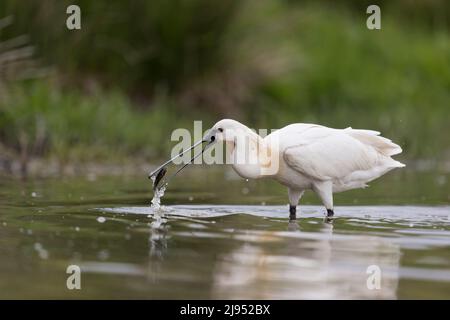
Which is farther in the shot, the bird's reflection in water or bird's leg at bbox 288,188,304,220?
bird's leg at bbox 288,188,304,220

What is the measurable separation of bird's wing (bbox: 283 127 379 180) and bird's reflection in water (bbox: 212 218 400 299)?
137cm

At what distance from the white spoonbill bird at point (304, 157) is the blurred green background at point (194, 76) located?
16.3ft

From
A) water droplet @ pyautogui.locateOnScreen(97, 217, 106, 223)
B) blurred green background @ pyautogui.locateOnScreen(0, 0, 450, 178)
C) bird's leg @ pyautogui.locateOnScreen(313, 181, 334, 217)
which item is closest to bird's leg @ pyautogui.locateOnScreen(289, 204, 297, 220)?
bird's leg @ pyautogui.locateOnScreen(313, 181, 334, 217)

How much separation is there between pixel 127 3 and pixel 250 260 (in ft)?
35.1

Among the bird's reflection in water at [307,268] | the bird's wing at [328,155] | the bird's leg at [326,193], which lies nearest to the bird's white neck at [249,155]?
the bird's wing at [328,155]

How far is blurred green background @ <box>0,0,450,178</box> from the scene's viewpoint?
50.5 feet

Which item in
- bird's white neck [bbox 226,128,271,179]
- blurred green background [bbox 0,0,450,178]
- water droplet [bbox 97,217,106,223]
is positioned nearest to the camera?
water droplet [bbox 97,217,106,223]

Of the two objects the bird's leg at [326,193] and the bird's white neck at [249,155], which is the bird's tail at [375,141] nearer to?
the bird's leg at [326,193]

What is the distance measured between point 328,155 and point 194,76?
26.9 ft

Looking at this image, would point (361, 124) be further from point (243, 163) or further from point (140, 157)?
point (243, 163)

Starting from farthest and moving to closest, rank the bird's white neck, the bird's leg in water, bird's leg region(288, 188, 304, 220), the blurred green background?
the blurred green background, bird's leg region(288, 188, 304, 220), the bird's leg in water, the bird's white neck

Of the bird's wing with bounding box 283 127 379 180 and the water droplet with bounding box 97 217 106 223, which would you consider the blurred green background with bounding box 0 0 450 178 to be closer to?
the water droplet with bounding box 97 217 106 223

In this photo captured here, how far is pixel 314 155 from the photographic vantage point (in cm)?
1015

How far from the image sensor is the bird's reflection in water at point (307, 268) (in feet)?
21.1
